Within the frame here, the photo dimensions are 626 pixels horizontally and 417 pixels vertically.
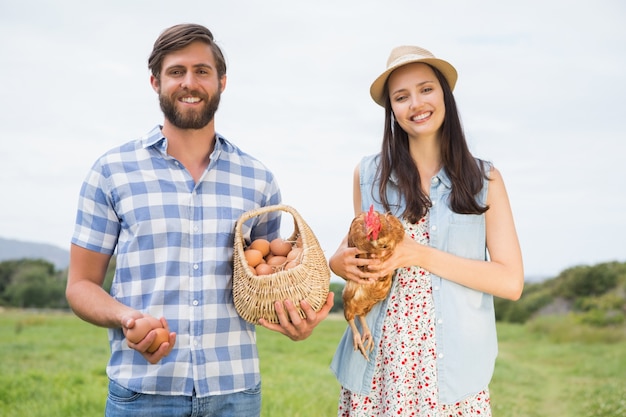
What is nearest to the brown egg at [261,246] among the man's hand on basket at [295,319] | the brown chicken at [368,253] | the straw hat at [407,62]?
the man's hand on basket at [295,319]

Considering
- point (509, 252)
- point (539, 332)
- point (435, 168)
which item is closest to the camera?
point (509, 252)

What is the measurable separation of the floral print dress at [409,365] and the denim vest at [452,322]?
0.12 ft

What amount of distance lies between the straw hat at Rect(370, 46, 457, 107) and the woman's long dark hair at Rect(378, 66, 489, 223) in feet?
0.15

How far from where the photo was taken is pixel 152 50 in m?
2.86

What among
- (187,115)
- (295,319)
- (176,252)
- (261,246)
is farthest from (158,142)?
(295,319)

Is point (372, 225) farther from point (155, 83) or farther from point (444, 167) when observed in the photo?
point (155, 83)

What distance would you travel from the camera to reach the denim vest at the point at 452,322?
2.76 m

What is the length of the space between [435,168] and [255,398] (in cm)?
144

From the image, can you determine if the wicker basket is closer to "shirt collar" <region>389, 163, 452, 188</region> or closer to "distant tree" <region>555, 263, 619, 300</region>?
"shirt collar" <region>389, 163, 452, 188</region>

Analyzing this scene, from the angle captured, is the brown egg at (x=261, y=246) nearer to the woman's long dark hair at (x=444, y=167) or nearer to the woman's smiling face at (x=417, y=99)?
the woman's long dark hair at (x=444, y=167)

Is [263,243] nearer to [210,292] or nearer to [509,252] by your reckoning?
[210,292]

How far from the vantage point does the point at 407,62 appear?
291cm

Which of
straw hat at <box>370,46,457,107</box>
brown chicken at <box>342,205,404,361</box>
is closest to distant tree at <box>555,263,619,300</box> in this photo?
straw hat at <box>370,46,457,107</box>

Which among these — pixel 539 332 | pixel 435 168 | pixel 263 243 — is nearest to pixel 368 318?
pixel 263 243
